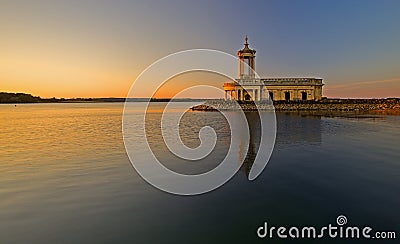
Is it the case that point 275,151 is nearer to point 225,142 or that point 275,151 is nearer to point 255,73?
point 225,142

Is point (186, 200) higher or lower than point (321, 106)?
lower

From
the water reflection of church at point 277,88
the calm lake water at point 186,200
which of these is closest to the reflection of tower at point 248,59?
the water reflection of church at point 277,88

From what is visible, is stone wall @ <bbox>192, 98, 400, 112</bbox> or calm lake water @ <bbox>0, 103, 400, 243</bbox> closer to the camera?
calm lake water @ <bbox>0, 103, 400, 243</bbox>

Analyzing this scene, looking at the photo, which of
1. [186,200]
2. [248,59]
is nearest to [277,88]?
[248,59]

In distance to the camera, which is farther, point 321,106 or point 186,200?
point 321,106

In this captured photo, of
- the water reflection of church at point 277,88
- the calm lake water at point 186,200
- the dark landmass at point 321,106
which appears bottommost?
the calm lake water at point 186,200

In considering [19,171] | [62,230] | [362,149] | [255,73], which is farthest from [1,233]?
[255,73]

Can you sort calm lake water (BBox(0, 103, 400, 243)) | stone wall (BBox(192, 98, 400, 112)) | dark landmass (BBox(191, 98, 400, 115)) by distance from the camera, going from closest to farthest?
calm lake water (BBox(0, 103, 400, 243)), dark landmass (BBox(191, 98, 400, 115)), stone wall (BBox(192, 98, 400, 112))

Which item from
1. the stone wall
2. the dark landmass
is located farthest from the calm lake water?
the stone wall

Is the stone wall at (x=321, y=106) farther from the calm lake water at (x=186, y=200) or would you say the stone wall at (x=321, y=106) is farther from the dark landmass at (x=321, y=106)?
the calm lake water at (x=186, y=200)

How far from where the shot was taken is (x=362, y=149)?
62.1 feet

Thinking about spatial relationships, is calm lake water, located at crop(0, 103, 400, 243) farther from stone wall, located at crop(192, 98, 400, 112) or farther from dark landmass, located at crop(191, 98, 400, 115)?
stone wall, located at crop(192, 98, 400, 112)

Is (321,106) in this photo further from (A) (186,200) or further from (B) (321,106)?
(A) (186,200)

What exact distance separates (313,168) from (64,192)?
11.0m
